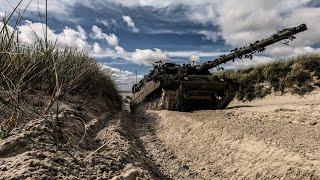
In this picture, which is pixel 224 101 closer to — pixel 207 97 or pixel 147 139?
pixel 207 97

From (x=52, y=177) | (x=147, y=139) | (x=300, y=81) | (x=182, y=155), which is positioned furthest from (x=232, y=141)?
(x=300, y=81)

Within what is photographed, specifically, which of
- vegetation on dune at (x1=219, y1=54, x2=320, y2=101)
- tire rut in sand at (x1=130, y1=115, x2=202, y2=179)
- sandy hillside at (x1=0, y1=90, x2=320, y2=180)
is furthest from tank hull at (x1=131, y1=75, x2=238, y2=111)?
sandy hillside at (x1=0, y1=90, x2=320, y2=180)

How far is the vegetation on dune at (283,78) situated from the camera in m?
19.3

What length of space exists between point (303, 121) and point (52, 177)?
7.51 m

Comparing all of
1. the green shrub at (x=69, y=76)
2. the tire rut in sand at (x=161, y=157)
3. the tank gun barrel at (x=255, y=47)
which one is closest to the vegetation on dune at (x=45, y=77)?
the green shrub at (x=69, y=76)

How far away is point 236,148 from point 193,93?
8.62 meters

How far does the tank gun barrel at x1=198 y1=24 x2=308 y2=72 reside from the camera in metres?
12.8

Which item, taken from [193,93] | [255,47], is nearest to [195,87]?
[193,93]

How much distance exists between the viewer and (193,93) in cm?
1592

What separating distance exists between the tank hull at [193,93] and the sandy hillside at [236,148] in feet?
13.9

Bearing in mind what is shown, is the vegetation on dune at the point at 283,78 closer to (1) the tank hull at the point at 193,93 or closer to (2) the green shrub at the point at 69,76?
(1) the tank hull at the point at 193,93

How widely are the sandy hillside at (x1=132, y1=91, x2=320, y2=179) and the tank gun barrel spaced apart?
9.13 ft

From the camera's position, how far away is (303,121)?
10078 millimetres

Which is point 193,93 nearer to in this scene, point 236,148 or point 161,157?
point 161,157
